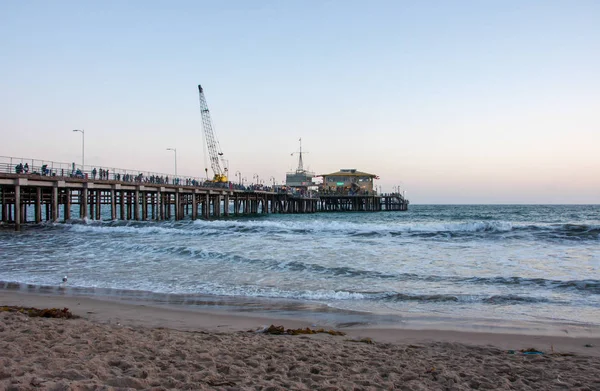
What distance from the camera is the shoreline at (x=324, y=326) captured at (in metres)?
7.77

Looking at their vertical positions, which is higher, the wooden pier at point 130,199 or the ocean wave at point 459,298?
the wooden pier at point 130,199

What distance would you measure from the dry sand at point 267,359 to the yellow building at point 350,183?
85.8 meters

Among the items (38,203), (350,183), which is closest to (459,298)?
(38,203)

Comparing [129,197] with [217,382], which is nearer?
[217,382]

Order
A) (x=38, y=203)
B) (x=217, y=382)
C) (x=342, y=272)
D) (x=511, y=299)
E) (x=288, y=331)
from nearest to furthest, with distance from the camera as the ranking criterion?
1. (x=217, y=382)
2. (x=288, y=331)
3. (x=511, y=299)
4. (x=342, y=272)
5. (x=38, y=203)

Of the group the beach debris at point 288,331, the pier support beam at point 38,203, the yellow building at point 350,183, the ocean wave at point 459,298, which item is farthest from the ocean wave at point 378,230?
the yellow building at point 350,183

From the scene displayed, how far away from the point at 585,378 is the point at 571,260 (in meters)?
15.2

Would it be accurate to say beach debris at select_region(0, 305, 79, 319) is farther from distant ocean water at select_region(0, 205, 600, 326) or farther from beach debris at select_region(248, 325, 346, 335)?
beach debris at select_region(248, 325, 346, 335)

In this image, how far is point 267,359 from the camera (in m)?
6.12

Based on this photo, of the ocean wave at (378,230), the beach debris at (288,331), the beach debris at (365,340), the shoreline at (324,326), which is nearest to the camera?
the beach debris at (365,340)

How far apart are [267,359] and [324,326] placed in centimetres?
295

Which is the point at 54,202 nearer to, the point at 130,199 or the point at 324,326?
the point at 130,199

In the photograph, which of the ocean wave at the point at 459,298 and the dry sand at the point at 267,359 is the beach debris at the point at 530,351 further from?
the ocean wave at the point at 459,298

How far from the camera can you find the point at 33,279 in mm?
14602
